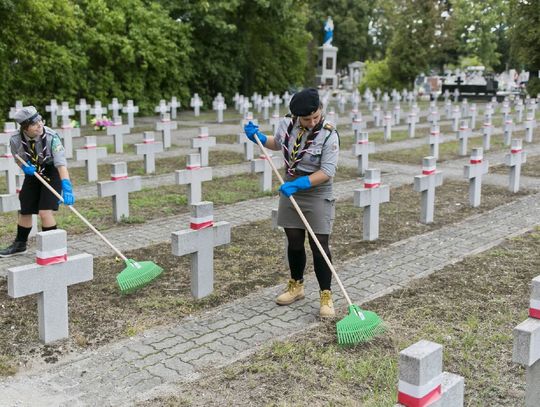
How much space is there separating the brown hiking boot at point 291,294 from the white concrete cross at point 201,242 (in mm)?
642

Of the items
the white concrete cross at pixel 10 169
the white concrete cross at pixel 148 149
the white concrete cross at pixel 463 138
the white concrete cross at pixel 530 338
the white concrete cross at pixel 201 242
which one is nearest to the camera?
the white concrete cross at pixel 530 338

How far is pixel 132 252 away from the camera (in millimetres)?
7277

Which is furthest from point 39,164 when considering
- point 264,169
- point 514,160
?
point 514,160

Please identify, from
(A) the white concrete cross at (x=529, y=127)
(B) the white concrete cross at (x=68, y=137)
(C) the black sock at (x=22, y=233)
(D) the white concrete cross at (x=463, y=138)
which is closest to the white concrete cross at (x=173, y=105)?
(B) the white concrete cross at (x=68, y=137)

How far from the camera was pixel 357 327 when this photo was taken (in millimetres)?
4820

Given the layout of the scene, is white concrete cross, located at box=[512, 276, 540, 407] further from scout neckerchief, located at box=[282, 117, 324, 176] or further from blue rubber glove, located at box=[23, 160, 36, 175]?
blue rubber glove, located at box=[23, 160, 36, 175]

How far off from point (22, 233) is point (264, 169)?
14.2 feet

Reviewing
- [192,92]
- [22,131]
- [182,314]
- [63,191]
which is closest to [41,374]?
[182,314]

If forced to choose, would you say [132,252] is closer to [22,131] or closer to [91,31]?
[22,131]

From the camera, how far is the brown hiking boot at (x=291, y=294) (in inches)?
223

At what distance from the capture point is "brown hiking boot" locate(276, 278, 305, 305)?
566 centimetres

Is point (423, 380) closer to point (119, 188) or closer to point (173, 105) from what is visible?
point (119, 188)

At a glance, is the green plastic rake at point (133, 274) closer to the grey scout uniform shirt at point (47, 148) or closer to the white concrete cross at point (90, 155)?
the grey scout uniform shirt at point (47, 148)

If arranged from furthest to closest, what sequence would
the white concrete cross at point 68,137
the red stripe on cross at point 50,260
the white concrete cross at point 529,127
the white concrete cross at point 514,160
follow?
the white concrete cross at point 529,127
the white concrete cross at point 68,137
the white concrete cross at point 514,160
the red stripe on cross at point 50,260
